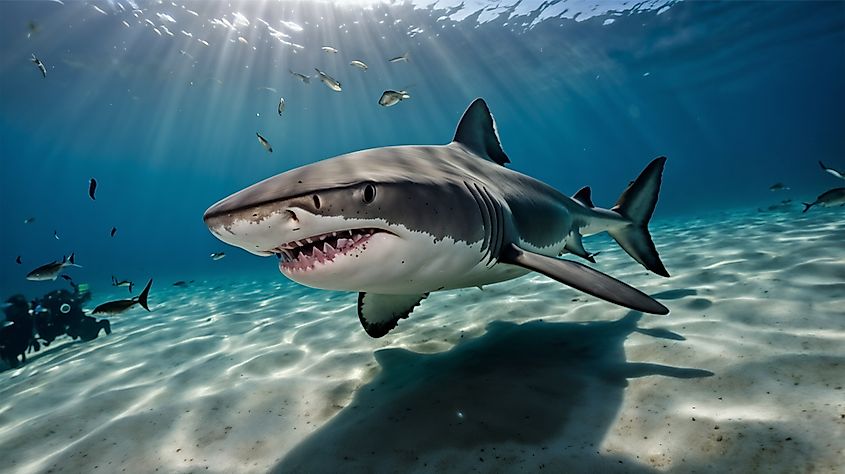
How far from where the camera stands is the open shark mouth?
1.80 metres

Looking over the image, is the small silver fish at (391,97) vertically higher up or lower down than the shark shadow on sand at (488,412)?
higher up

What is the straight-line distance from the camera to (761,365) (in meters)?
2.27

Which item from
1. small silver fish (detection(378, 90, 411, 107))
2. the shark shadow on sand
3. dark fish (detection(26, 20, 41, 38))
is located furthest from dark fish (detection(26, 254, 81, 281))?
dark fish (detection(26, 20, 41, 38))

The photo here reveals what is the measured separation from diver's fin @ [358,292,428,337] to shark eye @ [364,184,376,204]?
5.04ft

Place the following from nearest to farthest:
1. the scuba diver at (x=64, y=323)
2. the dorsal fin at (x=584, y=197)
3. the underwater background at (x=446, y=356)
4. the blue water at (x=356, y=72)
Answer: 1. the underwater background at (x=446, y=356)
2. the dorsal fin at (x=584, y=197)
3. the scuba diver at (x=64, y=323)
4. the blue water at (x=356, y=72)

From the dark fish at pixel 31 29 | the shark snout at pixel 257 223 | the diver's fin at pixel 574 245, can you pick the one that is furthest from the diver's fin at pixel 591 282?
the dark fish at pixel 31 29

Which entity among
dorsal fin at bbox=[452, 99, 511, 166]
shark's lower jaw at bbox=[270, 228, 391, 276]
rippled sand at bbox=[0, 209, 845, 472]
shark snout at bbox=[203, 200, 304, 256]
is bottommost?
rippled sand at bbox=[0, 209, 845, 472]

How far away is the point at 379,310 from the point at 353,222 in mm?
1638

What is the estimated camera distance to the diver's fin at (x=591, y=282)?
6.15 ft

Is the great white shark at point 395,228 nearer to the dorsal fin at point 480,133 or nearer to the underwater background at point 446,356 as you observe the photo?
the underwater background at point 446,356

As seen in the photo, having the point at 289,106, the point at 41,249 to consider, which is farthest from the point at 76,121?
the point at 41,249

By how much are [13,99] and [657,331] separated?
38353mm

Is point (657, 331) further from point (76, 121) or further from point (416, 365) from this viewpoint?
point (76, 121)

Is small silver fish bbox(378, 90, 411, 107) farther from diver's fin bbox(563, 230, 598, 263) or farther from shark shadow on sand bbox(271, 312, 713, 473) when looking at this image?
shark shadow on sand bbox(271, 312, 713, 473)
